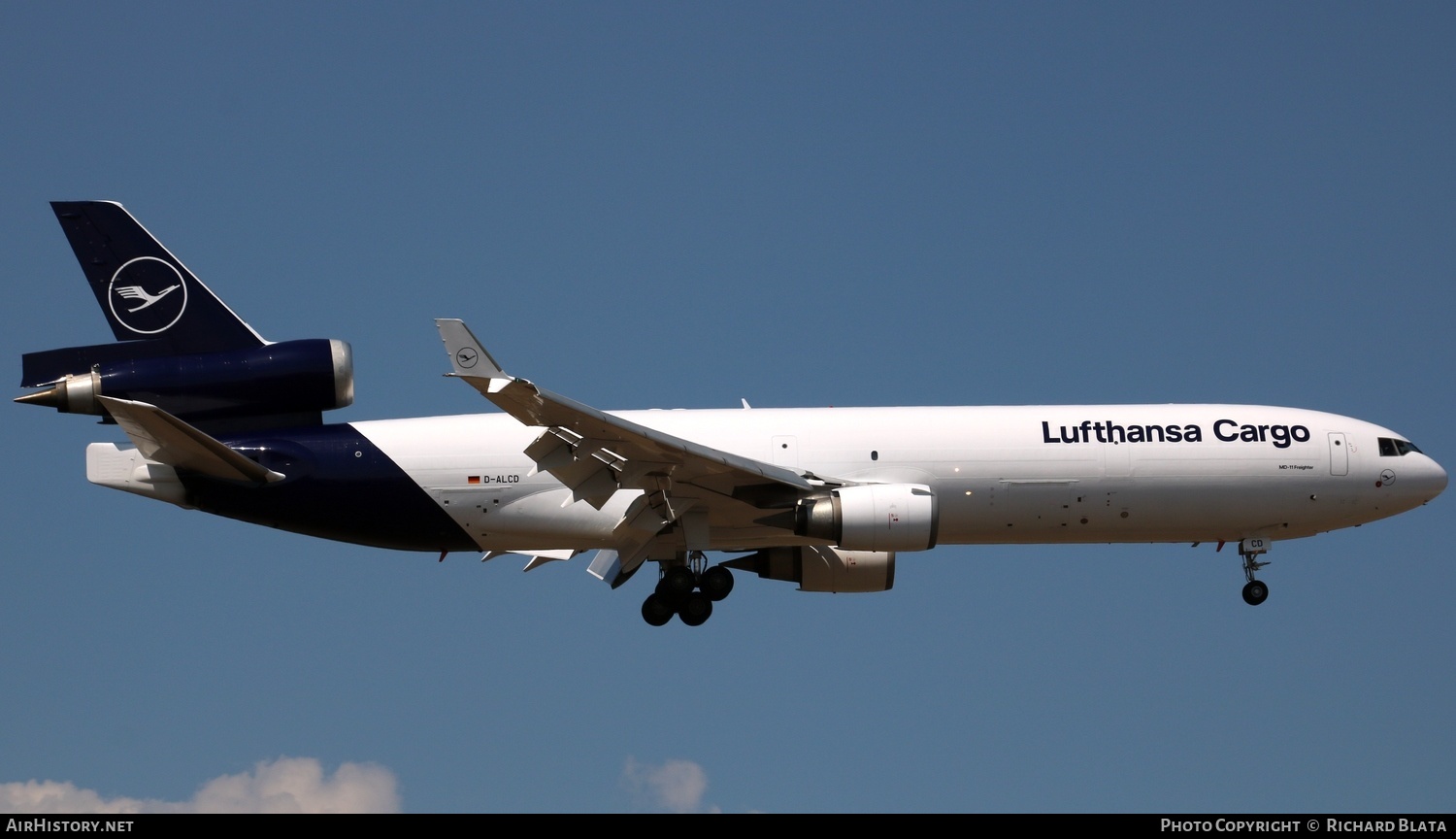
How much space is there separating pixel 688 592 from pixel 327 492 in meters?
7.95

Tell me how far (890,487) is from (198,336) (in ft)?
49.8

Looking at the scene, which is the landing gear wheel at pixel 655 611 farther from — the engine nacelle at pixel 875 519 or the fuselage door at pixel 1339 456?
the fuselage door at pixel 1339 456

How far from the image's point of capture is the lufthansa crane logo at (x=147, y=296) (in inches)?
1369

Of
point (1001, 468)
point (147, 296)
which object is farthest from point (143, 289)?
point (1001, 468)

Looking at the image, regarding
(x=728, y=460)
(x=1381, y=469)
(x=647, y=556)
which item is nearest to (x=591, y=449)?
(x=728, y=460)

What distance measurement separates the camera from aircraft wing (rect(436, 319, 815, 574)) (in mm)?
28547

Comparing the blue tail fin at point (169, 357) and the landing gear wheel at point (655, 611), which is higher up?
the blue tail fin at point (169, 357)

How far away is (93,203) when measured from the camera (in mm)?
35406

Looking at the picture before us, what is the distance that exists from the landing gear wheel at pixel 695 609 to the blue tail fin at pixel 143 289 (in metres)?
10.8

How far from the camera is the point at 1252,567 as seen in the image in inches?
1448

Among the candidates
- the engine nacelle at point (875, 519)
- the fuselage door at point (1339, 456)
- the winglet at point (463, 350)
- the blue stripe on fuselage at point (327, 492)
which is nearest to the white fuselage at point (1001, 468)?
the fuselage door at point (1339, 456)

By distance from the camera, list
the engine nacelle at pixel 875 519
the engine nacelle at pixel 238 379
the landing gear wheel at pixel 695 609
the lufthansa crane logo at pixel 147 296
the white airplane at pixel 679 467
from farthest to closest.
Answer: the landing gear wheel at pixel 695 609 < the lufthansa crane logo at pixel 147 296 < the engine nacelle at pixel 238 379 < the white airplane at pixel 679 467 < the engine nacelle at pixel 875 519

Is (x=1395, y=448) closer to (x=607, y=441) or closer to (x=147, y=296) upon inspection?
(x=607, y=441)
